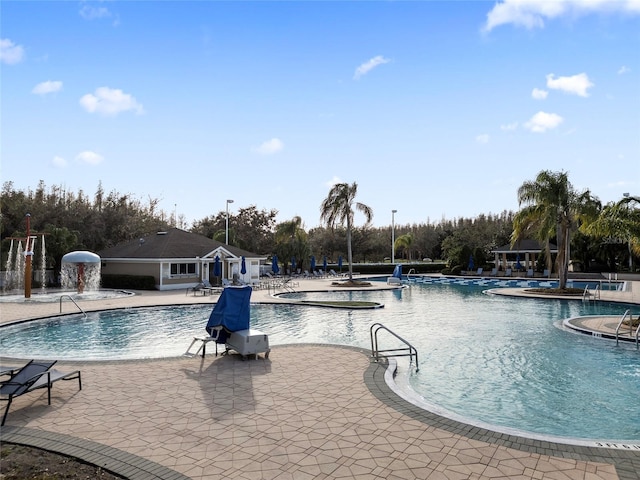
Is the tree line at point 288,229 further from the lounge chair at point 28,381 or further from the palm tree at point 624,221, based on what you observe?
the lounge chair at point 28,381

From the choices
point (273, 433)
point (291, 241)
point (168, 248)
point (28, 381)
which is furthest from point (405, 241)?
point (28, 381)

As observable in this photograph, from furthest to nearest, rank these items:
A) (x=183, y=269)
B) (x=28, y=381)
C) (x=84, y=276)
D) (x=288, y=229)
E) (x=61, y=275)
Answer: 1. (x=288, y=229)
2. (x=183, y=269)
3. (x=84, y=276)
4. (x=61, y=275)
5. (x=28, y=381)

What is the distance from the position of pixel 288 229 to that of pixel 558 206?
25352 millimetres

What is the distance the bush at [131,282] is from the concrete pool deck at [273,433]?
836 inches

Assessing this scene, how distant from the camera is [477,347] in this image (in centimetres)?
1207

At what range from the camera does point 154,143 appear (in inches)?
859

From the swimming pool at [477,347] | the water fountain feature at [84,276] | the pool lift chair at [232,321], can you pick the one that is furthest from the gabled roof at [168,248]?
the pool lift chair at [232,321]

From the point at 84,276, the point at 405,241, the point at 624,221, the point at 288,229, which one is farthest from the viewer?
the point at 405,241

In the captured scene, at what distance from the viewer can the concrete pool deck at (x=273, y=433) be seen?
4734 mm

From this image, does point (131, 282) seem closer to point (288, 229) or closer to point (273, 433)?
point (288, 229)

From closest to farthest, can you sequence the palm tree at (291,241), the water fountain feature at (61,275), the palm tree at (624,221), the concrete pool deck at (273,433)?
the concrete pool deck at (273,433) → the palm tree at (624,221) → the water fountain feature at (61,275) → the palm tree at (291,241)

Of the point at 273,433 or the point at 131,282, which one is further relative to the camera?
the point at 131,282

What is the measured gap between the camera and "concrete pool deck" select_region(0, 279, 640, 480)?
4734mm

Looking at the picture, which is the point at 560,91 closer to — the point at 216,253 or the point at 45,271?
the point at 216,253
